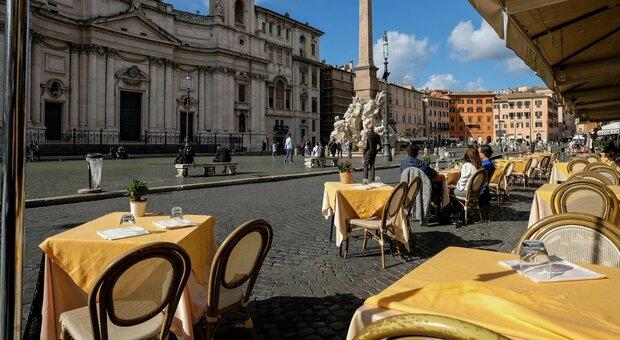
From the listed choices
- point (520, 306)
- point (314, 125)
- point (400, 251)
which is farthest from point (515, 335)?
point (314, 125)

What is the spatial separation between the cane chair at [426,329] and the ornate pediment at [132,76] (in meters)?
41.7

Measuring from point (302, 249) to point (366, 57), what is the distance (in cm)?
2372

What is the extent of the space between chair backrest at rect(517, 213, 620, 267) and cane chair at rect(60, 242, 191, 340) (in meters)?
2.02

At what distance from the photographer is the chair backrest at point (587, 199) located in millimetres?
3886

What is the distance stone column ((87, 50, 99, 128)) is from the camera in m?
35.6

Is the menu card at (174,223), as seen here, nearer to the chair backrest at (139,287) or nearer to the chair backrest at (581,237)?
the chair backrest at (139,287)

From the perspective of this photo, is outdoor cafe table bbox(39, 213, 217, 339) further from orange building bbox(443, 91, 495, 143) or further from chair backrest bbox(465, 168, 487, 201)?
orange building bbox(443, 91, 495, 143)

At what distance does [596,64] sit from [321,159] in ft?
57.6

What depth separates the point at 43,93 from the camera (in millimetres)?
32625

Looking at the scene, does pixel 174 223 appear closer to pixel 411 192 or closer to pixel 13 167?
pixel 13 167

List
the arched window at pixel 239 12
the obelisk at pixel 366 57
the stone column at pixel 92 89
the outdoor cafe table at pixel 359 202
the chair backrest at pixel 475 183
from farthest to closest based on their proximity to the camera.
→ the arched window at pixel 239 12 < the stone column at pixel 92 89 < the obelisk at pixel 366 57 < the chair backrest at pixel 475 183 < the outdoor cafe table at pixel 359 202

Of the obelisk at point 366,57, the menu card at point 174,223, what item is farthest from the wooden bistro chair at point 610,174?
the obelisk at point 366,57

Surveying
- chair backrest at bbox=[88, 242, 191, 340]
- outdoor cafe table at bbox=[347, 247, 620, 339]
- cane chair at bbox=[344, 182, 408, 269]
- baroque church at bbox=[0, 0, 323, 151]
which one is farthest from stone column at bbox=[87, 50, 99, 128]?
outdoor cafe table at bbox=[347, 247, 620, 339]

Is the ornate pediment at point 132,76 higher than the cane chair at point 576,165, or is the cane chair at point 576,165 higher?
the ornate pediment at point 132,76
